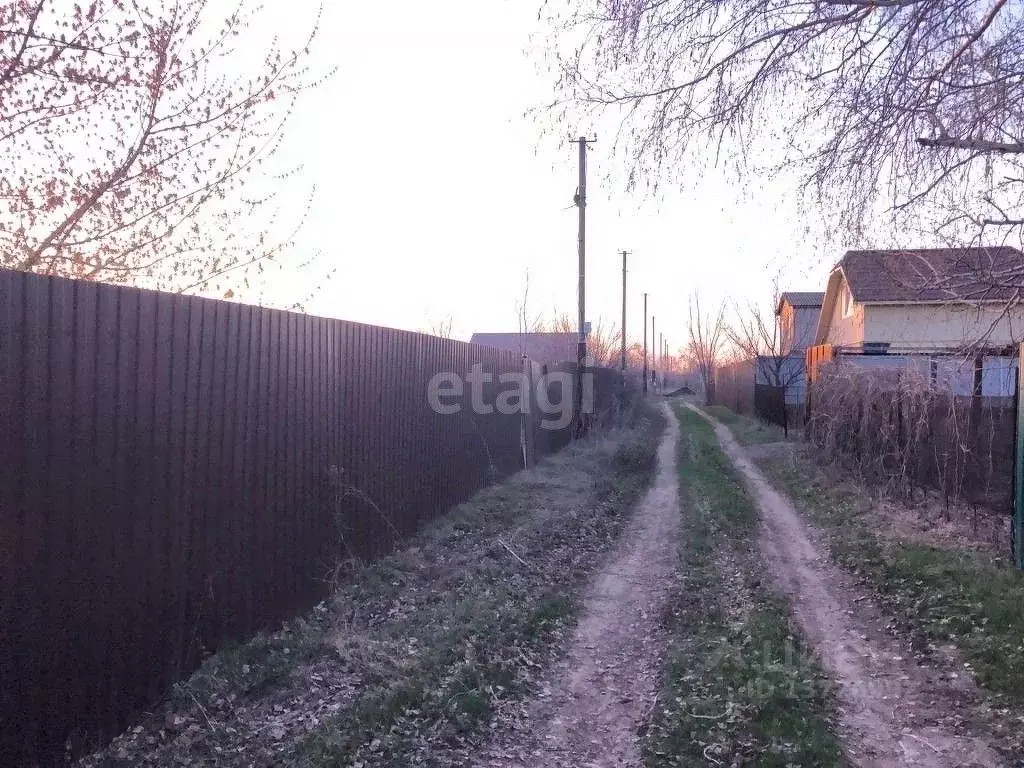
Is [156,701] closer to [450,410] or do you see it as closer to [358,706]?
[358,706]

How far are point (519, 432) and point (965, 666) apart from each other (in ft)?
31.4

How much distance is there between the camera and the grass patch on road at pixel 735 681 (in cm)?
400

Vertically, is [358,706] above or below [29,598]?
below

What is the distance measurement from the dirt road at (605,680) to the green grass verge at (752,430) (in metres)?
14.0

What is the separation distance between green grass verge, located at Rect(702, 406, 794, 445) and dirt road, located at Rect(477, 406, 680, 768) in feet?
45.8

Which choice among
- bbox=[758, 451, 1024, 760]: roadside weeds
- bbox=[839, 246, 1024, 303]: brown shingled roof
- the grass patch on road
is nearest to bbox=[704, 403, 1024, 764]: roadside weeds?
bbox=[758, 451, 1024, 760]: roadside weeds

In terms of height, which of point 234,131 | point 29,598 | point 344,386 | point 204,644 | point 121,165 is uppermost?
point 234,131

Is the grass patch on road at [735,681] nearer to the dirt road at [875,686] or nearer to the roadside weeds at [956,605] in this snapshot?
the dirt road at [875,686]

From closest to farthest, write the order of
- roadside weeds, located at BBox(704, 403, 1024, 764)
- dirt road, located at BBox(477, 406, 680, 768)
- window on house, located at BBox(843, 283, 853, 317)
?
dirt road, located at BBox(477, 406, 680, 768) → roadside weeds, located at BBox(704, 403, 1024, 764) → window on house, located at BBox(843, 283, 853, 317)

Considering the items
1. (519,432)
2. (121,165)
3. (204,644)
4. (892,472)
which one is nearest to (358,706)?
(204,644)

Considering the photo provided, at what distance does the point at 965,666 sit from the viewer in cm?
502

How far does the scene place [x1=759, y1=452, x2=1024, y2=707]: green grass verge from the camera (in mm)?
4996

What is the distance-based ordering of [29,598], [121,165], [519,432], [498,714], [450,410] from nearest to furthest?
[29,598] → [498,714] → [121,165] → [450,410] → [519,432]

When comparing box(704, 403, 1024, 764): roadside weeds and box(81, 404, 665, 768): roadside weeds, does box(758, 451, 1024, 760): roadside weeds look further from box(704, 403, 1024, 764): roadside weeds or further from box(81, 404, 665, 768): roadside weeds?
box(81, 404, 665, 768): roadside weeds
